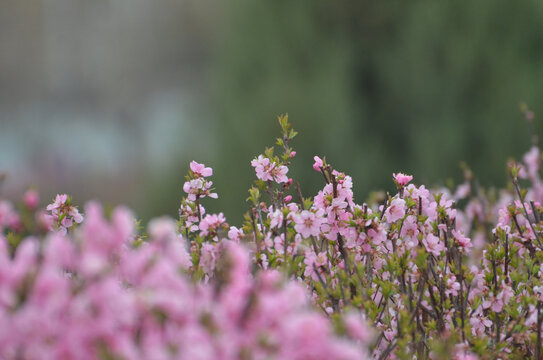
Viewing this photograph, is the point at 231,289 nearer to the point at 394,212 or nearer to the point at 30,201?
the point at 30,201

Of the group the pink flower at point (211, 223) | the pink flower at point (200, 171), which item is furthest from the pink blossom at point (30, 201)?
the pink flower at point (200, 171)

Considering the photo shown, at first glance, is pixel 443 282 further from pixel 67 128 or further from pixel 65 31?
pixel 65 31

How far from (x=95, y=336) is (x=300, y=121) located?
8329mm

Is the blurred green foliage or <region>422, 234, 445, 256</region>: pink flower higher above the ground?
the blurred green foliage

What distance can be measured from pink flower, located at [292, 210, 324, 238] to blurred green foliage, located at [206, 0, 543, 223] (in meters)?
6.97

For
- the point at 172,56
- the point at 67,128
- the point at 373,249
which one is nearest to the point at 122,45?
the point at 172,56

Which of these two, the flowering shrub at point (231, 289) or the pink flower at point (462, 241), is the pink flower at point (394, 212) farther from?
the pink flower at point (462, 241)

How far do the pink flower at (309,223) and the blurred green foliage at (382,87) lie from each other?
6.97 metres

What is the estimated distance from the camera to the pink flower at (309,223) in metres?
2.22

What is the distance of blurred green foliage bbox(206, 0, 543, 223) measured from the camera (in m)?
9.04

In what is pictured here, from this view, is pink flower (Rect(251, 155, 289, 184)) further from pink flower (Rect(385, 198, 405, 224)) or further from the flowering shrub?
pink flower (Rect(385, 198, 405, 224))

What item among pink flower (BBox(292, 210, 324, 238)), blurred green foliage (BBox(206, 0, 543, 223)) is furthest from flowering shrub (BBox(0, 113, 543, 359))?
blurred green foliage (BBox(206, 0, 543, 223))

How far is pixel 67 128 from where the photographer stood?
83.1 ft

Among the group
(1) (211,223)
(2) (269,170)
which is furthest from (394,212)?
(1) (211,223)
